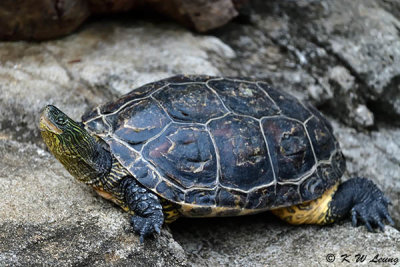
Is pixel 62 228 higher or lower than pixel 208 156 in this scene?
lower

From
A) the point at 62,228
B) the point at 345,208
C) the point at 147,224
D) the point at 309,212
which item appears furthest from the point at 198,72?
the point at 62,228

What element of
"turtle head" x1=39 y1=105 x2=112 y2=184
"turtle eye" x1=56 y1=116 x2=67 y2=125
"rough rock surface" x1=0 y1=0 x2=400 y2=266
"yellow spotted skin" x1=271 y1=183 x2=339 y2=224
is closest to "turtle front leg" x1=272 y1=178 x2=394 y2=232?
"yellow spotted skin" x1=271 y1=183 x2=339 y2=224

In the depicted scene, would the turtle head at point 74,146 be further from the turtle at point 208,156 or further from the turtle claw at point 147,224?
the turtle claw at point 147,224

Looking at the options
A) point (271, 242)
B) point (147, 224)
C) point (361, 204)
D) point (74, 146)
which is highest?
point (74, 146)

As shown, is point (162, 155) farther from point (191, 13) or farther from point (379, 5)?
point (379, 5)

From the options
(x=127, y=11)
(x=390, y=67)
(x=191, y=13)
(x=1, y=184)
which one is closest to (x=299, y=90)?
(x=390, y=67)

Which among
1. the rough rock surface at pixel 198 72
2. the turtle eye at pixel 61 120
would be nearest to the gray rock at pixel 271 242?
the rough rock surface at pixel 198 72

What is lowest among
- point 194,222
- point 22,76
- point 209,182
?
point 194,222

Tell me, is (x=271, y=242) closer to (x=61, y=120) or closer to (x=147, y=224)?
(x=147, y=224)

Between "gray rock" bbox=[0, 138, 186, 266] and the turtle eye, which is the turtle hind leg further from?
the turtle eye
